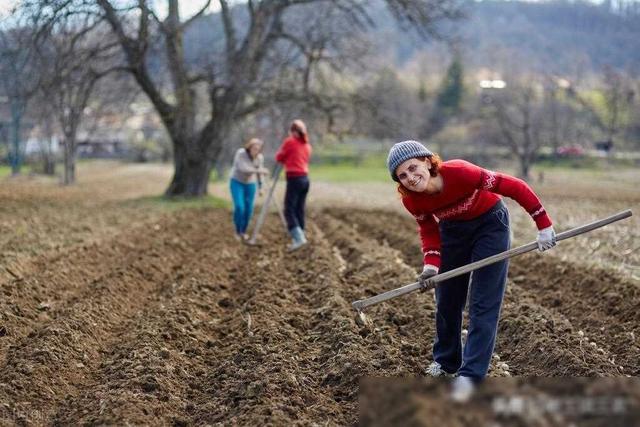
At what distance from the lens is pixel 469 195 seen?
15.6 feet

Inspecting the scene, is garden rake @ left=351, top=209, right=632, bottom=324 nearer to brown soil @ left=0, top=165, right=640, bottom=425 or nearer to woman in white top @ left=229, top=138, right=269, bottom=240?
brown soil @ left=0, top=165, right=640, bottom=425

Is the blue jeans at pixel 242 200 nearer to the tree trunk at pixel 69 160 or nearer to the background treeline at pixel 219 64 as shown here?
the background treeline at pixel 219 64

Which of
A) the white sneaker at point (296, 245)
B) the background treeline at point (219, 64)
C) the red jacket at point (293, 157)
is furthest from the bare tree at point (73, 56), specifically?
the white sneaker at point (296, 245)

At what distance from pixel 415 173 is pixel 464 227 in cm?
59

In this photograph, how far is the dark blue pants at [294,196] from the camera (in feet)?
36.5

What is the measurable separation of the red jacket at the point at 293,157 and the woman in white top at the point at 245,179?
35.8 inches

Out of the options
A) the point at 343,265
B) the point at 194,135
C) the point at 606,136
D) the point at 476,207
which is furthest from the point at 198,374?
the point at 606,136

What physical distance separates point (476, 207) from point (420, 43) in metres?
17.3

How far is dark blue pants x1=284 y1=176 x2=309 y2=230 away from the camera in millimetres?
11125

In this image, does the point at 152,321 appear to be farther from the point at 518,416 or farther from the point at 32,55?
the point at 32,55

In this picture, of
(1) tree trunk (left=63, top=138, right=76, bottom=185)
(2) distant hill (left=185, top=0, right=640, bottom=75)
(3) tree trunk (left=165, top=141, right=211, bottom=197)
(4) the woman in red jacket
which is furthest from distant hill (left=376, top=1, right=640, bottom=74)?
(4) the woman in red jacket

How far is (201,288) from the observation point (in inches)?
322

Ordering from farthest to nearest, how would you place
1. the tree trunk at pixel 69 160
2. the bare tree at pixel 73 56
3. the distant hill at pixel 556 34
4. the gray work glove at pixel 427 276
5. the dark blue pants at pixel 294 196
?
the distant hill at pixel 556 34
the tree trunk at pixel 69 160
the bare tree at pixel 73 56
the dark blue pants at pixel 294 196
the gray work glove at pixel 427 276

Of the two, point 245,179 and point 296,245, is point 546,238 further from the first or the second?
point 245,179
